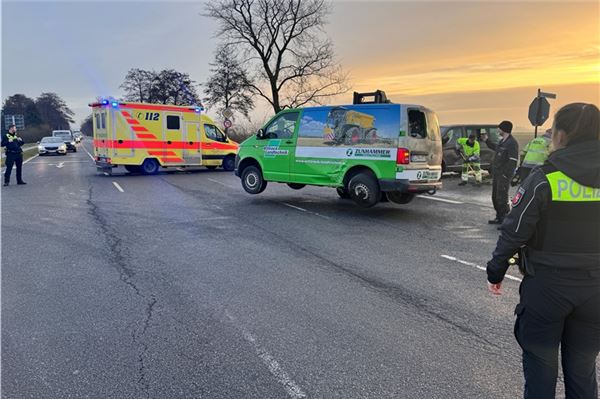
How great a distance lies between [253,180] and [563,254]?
993 cm

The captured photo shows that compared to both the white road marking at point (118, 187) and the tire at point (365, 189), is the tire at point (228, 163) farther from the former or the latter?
the tire at point (365, 189)

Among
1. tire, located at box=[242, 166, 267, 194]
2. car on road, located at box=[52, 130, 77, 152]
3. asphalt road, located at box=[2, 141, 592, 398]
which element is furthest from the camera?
car on road, located at box=[52, 130, 77, 152]

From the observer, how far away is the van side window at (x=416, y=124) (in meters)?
9.30

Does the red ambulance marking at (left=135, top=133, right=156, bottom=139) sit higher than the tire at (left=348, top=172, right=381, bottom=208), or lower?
higher

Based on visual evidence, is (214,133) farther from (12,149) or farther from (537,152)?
(537,152)

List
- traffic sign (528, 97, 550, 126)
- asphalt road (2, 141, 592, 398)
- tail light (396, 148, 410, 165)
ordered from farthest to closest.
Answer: traffic sign (528, 97, 550, 126) < tail light (396, 148, 410, 165) < asphalt road (2, 141, 592, 398)

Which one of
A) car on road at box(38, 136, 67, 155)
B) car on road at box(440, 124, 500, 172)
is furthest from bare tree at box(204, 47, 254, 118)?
car on road at box(440, 124, 500, 172)

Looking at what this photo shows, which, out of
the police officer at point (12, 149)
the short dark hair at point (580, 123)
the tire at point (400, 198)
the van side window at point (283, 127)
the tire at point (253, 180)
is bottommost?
the tire at point (400, 198)

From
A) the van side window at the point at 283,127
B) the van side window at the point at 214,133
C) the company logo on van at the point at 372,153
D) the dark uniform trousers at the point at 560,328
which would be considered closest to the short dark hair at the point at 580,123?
the dark uniform trousers at the point at 560,328

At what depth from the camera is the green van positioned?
30.5ft

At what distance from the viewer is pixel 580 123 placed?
2.31 meters

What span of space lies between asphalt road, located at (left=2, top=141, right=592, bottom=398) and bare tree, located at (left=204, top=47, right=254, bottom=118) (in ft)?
98.0

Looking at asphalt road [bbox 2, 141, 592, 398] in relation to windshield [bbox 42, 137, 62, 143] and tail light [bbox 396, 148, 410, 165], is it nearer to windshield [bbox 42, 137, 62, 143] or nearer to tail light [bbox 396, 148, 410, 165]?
tail light [bbox 396, 148, 410, 165]

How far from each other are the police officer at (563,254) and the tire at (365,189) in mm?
7109
